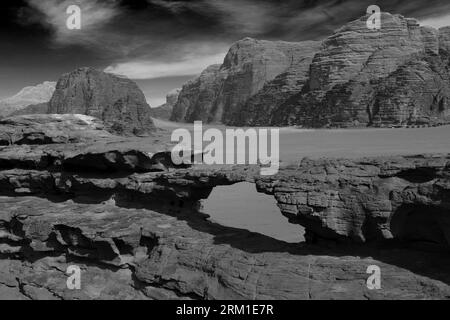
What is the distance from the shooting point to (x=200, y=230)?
8.48 meters

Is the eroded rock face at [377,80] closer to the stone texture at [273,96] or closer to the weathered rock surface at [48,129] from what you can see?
the stone texture at [273,96]

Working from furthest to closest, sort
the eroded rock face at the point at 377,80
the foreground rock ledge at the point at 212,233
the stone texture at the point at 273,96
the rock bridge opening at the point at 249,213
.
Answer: the stone texture at the point at 273,96 → the eroded rock face at the point at 377,80 → the rock bridge opening at the point at 249,213 → the foreground rock ledge at the point at 212,233

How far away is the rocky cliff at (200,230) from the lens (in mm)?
6109

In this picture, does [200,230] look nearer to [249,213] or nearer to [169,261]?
[169,261]

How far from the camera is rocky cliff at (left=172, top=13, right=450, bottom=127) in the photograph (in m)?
60.6

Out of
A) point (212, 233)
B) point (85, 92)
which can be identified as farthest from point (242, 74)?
point (212, 233)

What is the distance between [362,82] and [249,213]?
62.1 meters

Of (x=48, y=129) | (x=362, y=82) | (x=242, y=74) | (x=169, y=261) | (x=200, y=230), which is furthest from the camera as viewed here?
(x=242, y=74)

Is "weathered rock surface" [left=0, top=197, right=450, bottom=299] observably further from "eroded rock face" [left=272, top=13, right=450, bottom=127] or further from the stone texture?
the stone texture

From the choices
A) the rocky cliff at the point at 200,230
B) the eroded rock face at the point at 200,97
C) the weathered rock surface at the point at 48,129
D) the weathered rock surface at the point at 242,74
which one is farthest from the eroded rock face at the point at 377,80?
the eroded rock face at the point at 200,97

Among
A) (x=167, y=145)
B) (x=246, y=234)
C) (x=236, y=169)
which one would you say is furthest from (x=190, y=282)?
(x=167, y=145)

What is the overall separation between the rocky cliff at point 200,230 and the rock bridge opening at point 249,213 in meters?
2.29

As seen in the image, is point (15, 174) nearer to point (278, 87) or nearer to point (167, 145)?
point (167, 145)

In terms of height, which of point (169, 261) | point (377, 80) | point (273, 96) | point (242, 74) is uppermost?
point (242, 74)
